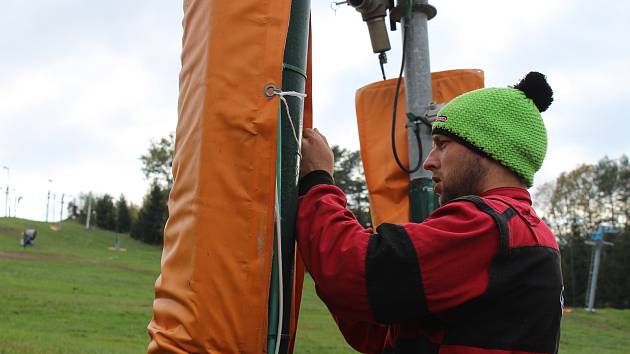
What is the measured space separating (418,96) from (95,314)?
591 inches

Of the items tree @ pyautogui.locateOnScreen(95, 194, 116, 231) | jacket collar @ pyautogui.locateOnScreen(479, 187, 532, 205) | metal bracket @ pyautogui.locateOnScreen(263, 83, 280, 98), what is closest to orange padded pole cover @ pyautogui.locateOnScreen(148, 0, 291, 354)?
metal bracket @ pyautogui.locateOnScreen(263, 83, 280, 98)

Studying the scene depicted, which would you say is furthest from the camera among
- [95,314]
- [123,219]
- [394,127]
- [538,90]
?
[123,219]

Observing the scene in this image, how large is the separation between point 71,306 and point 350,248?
18567 millimetres

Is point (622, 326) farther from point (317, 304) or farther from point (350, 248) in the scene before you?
point (350, 248)

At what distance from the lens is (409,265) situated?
79.1 inches

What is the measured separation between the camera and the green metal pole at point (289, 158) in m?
2.36

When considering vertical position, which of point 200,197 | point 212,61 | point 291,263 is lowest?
point 291,263

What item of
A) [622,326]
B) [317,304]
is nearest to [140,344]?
[317,304]

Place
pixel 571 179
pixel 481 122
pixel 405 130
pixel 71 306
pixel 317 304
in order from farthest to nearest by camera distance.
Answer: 1. pixel 571 179
2. pixel 317 304
3. pixel 71 306
4. pixel 405 130
5. pixel 481 122

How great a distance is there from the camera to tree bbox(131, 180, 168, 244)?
2717 inches

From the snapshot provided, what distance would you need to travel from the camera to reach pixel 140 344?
42.4ft

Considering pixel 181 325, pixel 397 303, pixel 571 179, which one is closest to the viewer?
pixel 397 303

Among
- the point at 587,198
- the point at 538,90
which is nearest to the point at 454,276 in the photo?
the point at 538,90

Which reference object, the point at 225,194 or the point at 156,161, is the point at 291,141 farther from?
the point at 156,161
